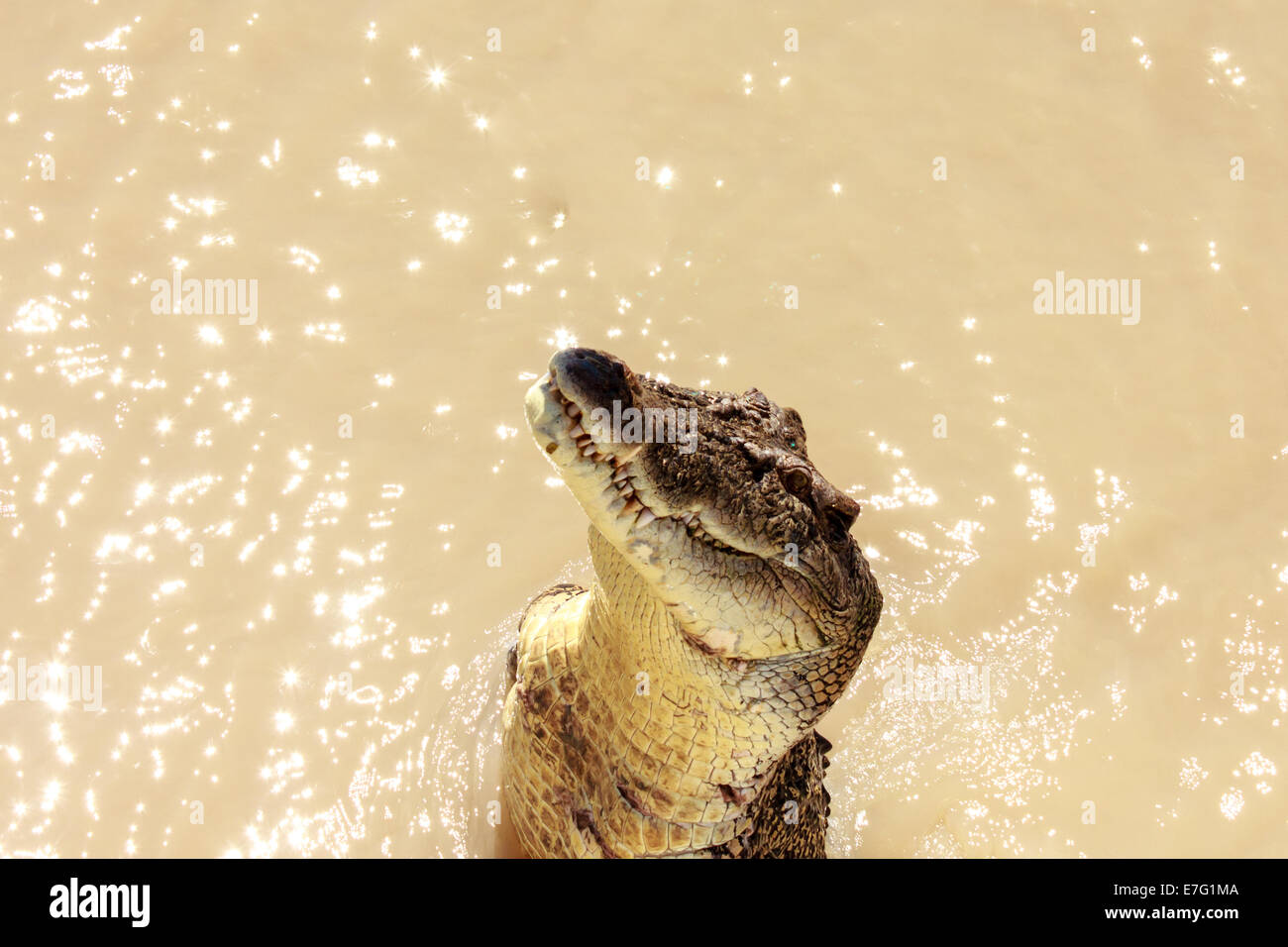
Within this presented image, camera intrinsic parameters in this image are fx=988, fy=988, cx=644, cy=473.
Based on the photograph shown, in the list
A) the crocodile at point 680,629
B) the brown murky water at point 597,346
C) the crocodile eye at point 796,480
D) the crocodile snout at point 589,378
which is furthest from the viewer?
the brown murky water at point 597,346

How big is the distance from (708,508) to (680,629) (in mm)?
344

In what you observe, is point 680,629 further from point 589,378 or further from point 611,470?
point 589,378

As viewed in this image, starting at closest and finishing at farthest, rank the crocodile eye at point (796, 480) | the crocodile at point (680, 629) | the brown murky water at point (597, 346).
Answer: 1. the crocodile at point (680, 629)
2. the crocodile eye at point (796, 480)
3. the brown murky water at point (597, 346)

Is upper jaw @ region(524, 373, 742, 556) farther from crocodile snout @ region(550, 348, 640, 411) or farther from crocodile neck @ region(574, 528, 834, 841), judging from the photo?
crocodile neck @ region(574, 528, 834, 841)

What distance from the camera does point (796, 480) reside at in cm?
248

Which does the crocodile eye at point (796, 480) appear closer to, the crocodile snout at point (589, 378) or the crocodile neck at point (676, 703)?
the crocodile neck at point (676, 703)

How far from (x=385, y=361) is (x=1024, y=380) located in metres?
3.17

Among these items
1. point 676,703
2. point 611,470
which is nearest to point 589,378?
point 611,470

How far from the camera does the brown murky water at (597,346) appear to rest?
384 cm

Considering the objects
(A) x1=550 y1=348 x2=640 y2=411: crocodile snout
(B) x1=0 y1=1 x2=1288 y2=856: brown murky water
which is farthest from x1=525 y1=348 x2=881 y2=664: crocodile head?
(B) x1=0 y1=1 x2=1288 y2=856: brown murky water

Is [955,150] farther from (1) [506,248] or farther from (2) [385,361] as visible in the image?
(2) [385,361]

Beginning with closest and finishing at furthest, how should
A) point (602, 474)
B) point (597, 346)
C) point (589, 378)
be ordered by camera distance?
1. point (589, 378)
2. point (602, 474)
3. point (597, 346)

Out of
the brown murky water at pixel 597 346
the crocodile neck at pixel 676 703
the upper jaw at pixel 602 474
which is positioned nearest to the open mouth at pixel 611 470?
the upper jaw at pixel 602 474

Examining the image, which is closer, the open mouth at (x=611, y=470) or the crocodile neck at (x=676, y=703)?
the open mouth at (x=611, y=470)
